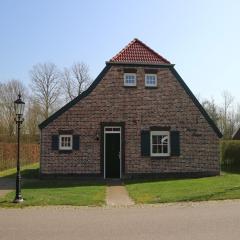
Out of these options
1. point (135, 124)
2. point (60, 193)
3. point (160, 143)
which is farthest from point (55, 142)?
point (60, 193)

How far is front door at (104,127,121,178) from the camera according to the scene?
2448 cm

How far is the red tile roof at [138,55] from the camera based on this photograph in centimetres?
2511

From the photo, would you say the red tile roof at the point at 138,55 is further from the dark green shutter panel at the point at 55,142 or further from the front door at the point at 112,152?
the dark green shutter panel at the point at 55,142

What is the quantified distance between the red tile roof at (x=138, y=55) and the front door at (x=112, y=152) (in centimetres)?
377

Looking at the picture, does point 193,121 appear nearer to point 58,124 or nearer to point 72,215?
point 58,124

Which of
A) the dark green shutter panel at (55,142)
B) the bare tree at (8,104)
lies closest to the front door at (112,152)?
the dark green shutter panel at (55,142)

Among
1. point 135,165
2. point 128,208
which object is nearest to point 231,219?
point 128,208

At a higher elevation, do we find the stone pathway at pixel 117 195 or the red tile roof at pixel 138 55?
the red tile roof at pixel 138 55

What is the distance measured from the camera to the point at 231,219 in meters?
11.4

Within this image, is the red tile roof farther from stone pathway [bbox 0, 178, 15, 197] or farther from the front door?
stone pathway [bbox 0, 178, 15, 197]

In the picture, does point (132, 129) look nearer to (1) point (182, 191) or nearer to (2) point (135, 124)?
(2) point (135, 124)

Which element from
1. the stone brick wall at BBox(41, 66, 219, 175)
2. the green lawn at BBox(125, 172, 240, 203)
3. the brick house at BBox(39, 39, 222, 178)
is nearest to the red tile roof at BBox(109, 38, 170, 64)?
the brick house at BBox(39, 39, 222, 178)

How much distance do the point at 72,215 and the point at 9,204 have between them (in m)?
3.44

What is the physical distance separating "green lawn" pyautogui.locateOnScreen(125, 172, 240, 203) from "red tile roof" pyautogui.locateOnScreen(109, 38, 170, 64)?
6858 millimetres
